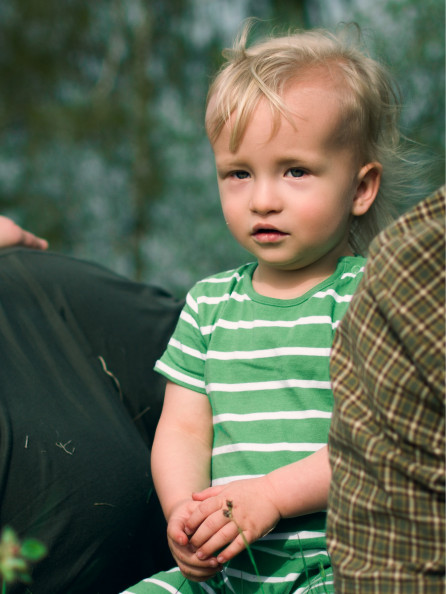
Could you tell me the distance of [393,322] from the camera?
3.21ft

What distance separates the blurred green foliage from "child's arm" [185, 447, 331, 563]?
186 inches

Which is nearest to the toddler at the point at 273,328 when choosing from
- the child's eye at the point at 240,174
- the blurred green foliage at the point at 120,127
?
the child's eye at the point at 240,174

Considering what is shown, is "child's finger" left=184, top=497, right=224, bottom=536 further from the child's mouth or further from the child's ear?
the child's ear

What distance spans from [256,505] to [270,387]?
0.97 ft

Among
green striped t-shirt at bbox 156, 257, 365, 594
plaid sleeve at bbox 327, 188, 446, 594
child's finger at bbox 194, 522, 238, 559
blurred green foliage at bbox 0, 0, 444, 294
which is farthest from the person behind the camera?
blurred green foliage at bbox 0, 0, 444, 294

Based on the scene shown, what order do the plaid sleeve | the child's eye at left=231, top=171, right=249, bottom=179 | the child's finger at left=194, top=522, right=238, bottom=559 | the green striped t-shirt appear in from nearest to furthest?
the plaid sleeve < the child's finger at left=194, top=522, right=238, bottom=559 < the green striped t-shirt < the child's eye at left=231, top=171, right=249, bottom=179

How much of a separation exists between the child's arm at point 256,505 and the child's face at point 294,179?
1.63 feet

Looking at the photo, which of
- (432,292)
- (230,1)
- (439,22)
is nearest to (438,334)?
(432,292)

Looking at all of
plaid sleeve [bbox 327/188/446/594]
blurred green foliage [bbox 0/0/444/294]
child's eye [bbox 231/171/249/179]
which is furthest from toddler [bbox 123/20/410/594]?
blurred green foliage [bbox 0/0/444/294]

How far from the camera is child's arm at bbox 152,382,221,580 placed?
1.57 metres

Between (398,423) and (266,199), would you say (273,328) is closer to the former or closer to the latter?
(266,199)

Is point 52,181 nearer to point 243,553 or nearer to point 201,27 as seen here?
point 201,27

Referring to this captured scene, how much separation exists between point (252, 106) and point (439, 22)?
385 cm

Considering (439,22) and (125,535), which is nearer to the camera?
(125,535)
